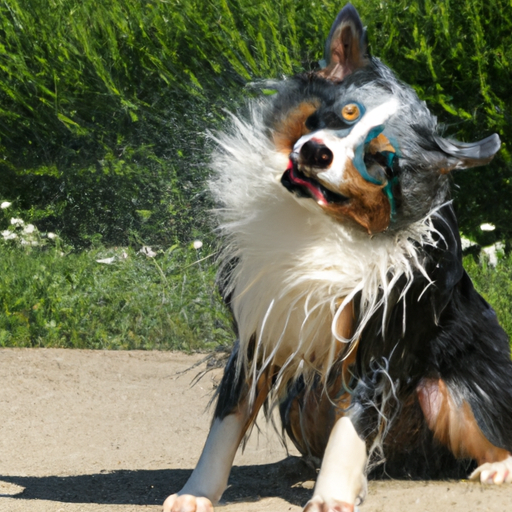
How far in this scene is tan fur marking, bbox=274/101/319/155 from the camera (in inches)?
95.9

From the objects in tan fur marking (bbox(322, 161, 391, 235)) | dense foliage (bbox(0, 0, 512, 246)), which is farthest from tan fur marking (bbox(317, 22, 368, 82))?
dense foliage (bbox(0, 0, 512, 246))

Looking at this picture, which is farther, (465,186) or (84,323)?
(465,186)

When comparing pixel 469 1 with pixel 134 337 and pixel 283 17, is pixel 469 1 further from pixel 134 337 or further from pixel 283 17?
pixel 134 337

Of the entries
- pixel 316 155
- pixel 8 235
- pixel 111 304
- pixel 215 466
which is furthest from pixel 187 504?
pixel 8 235

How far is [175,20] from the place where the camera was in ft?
20.4

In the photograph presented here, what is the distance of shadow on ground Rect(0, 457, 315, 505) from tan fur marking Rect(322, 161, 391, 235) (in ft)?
3.40

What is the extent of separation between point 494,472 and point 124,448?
185cm

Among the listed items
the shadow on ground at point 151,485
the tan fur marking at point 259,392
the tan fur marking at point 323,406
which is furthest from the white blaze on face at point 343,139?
the shadow on ground at point 151,485

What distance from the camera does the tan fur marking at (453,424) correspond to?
2.72 metres

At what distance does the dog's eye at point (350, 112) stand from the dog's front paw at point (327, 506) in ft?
3.60

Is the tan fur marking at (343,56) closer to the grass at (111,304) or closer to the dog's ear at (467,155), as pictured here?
the dog's ear at (467,155)

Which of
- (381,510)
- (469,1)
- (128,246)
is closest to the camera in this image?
(381,510)

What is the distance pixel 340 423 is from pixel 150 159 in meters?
4.41

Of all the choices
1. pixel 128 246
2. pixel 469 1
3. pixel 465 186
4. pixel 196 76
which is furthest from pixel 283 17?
pixel 128 246
